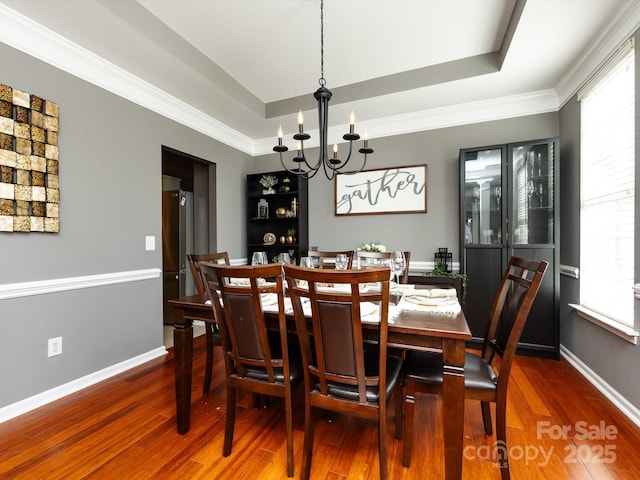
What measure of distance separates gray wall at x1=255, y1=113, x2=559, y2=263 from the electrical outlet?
8.93ft

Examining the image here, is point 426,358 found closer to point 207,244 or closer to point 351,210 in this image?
point 351,210

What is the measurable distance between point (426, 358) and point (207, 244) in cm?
314

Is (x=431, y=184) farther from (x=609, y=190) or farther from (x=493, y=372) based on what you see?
(x=493, y=372)

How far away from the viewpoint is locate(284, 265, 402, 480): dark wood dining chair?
3.82ft

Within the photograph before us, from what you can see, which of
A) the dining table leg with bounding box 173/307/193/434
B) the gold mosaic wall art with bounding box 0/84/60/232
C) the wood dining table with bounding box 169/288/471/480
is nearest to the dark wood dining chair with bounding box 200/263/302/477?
the dining table leg with bounding box 173/307/193/434

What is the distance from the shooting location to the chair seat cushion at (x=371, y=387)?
51.9 inches

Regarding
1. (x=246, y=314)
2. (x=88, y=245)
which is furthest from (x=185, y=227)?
(x=246, y=314)

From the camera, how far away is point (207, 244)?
4.00m

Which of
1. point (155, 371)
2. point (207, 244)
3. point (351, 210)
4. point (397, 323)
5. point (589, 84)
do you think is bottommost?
point (155, 371)

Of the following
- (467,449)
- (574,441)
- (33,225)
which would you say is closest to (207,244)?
(33,225)

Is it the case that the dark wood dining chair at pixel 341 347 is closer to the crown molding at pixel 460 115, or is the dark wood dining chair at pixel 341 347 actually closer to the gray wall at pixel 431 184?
the gray wall at pixel 431 184

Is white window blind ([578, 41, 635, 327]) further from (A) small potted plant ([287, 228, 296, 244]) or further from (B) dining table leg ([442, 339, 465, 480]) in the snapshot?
(A) small potted plant ([287, 228, 296, 244])

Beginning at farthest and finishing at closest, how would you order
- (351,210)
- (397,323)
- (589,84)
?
1. (351,210)
2. (589,84)
3. (397,323)

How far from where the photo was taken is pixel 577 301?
8.84 feet
